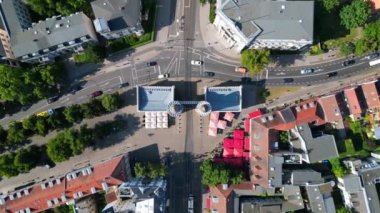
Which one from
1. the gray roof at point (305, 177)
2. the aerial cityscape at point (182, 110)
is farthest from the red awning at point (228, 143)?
the gray roof at point (305, 177)

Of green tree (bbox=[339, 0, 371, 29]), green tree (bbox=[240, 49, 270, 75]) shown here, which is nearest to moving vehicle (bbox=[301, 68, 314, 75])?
green tree (bbox=[240, 49, 270, 75])

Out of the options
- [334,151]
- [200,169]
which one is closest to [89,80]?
[200,169]

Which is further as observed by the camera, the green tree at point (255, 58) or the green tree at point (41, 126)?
the green tree at point (41, 126)

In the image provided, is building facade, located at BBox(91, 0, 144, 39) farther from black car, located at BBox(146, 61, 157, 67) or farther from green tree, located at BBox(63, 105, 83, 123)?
green tree, located at BBox(63, 105, 83, 123)

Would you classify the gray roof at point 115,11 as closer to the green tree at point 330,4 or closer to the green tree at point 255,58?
the green tree at point 255,58

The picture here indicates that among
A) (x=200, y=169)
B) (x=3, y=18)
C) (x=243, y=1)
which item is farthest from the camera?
(x=200, y=169)

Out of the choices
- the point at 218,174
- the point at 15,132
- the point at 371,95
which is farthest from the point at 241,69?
the point at 15,132

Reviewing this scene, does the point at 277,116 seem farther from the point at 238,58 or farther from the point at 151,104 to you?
the point at 151,104
